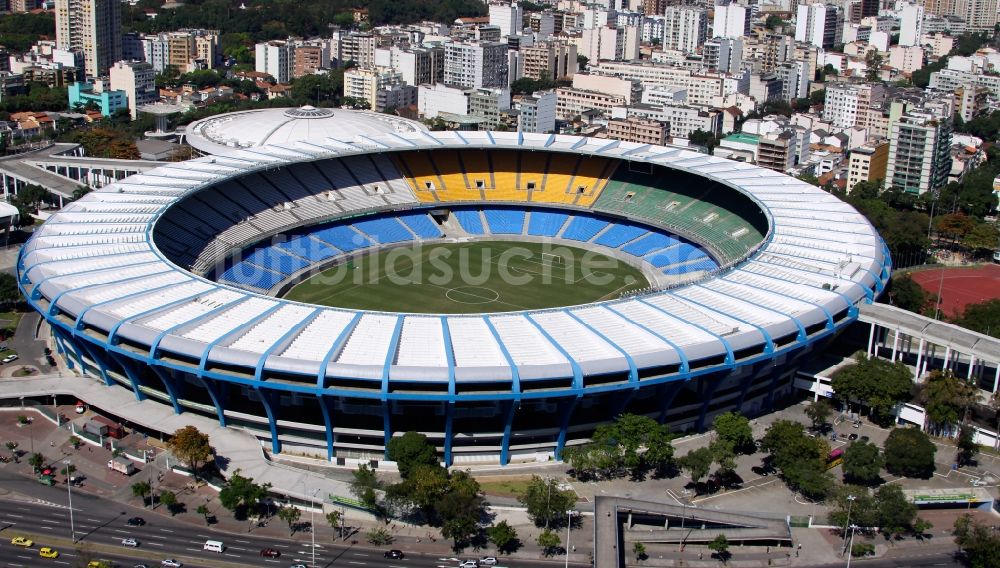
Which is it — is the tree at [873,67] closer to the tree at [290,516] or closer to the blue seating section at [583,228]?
the blue seating section at [583,228]

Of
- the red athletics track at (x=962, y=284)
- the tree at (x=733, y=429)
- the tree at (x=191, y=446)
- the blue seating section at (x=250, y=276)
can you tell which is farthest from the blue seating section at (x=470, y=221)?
the tree at (x=191, y=446)

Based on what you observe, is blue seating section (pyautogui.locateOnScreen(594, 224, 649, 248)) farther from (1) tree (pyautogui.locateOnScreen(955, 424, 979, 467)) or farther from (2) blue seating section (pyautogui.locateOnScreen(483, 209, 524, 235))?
(1) tree (pyautogui.locateOnScreen(955, 424, 979, 467))

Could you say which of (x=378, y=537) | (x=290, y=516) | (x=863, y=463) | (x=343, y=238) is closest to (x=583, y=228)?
(x=343, y=238)

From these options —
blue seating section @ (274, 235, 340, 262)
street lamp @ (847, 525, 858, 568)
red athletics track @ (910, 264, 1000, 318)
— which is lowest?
street lamp @ (847, 525, 858, 568)

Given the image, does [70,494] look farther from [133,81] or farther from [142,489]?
[133,81]

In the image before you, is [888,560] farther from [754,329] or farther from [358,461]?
[358,461]

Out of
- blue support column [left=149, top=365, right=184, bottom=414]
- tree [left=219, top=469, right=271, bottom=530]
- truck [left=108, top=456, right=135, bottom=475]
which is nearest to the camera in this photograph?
tree [left=219, top=469, right=271, bottom=530]

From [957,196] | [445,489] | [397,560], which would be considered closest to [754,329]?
[445,489]

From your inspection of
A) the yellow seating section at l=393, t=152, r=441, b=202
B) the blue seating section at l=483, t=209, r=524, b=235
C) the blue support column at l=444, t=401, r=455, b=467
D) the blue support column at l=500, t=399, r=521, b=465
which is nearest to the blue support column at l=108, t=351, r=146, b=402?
the blue support column at l=444, t=401, r=455, b=467
